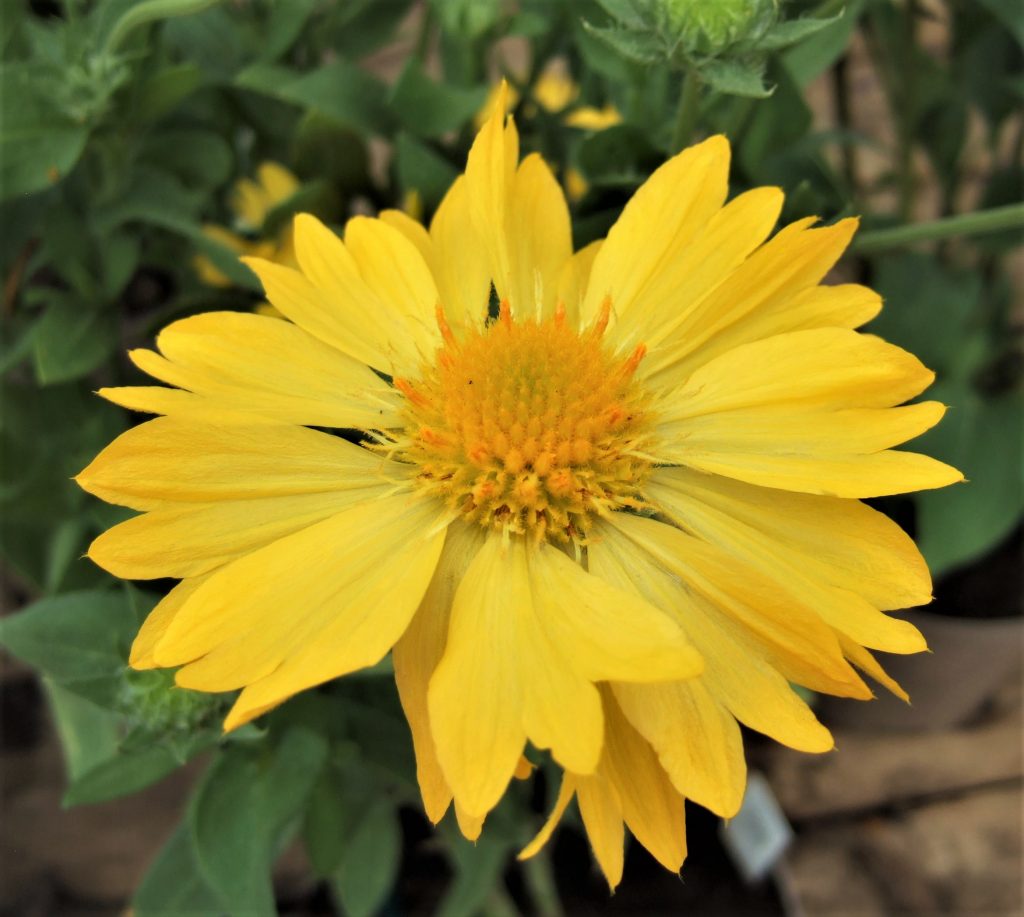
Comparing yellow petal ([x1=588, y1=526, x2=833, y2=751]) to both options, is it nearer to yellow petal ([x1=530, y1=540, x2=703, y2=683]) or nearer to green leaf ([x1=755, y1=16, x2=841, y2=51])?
yellow petal ([x1=530, y1=540, x2=703, y2=683])

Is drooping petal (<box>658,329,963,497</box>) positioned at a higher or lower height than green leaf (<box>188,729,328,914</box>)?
higher

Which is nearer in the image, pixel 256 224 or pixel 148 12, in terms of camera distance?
pixel 148 12

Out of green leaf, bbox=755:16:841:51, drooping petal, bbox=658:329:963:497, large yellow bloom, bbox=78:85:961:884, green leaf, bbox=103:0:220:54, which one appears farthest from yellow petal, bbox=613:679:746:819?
green leaf, bbox=103:0:220:54

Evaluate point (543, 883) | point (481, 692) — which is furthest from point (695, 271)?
point (543, 883)

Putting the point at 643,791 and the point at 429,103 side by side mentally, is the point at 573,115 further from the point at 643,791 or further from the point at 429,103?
the point at 643,791

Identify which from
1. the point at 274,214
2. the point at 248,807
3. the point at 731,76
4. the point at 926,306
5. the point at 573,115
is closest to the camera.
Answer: the point at 731,76

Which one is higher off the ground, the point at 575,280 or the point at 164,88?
the point at 164,88
